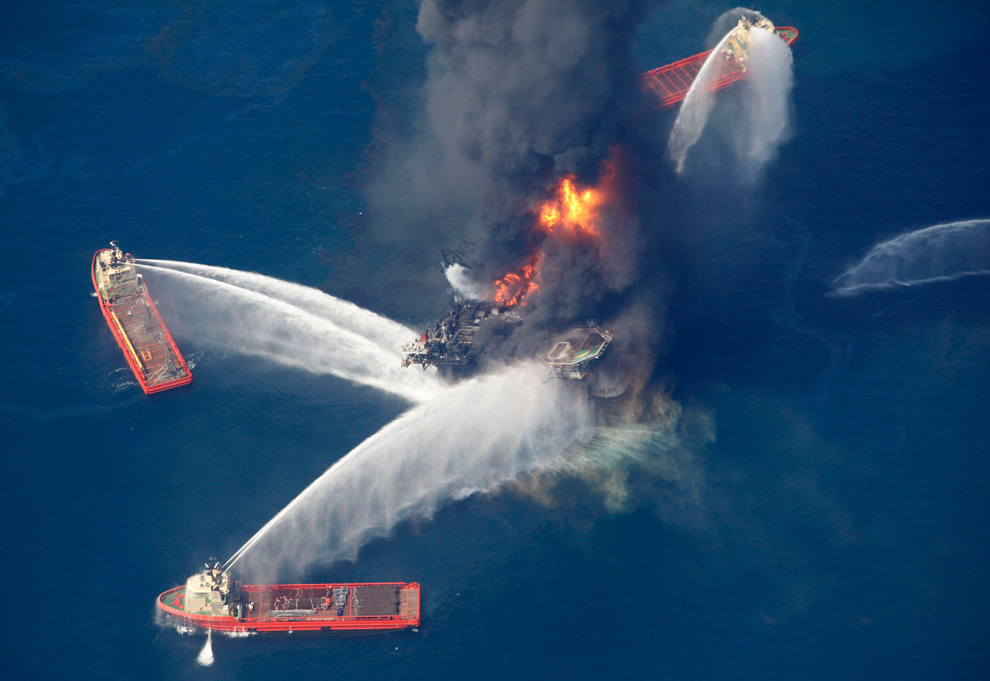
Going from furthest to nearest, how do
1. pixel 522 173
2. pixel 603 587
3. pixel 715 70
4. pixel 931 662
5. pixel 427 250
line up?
pixel 715 70 → pixel 427 250 → pixel 522 173 → pixel 603 587 → pixel 931 662

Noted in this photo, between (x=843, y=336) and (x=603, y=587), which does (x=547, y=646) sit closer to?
(x=603, y=587)


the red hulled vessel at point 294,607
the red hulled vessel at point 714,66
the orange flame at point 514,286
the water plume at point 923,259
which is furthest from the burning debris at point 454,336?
the red hulled vessel at point 714,66

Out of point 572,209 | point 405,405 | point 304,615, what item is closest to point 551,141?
point 572,209

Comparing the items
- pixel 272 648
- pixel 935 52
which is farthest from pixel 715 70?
pixel 272 648

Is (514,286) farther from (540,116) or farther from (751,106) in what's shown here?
(751,106)

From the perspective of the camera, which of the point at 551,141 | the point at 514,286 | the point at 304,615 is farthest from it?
the point at 514,286

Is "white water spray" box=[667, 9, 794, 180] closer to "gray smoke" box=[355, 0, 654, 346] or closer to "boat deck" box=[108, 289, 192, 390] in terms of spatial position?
"gray smoke" box=[355, 0, 654, 346]
